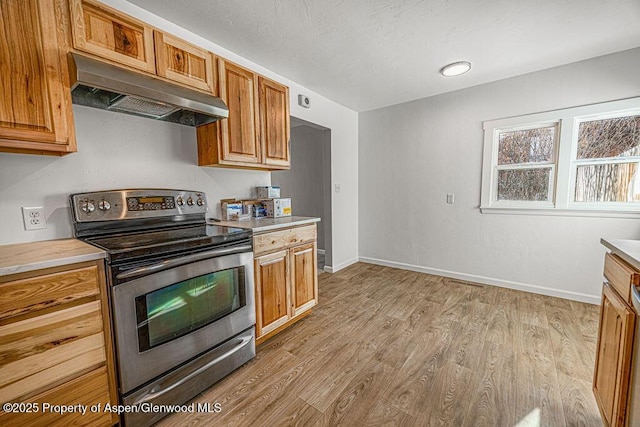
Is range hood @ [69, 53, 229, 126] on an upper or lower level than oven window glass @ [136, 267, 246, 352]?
upper

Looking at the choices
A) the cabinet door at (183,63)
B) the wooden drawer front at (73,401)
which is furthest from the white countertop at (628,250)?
the cabinet door at (183,63)

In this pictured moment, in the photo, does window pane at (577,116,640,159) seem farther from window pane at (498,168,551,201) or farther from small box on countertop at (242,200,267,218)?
small box on countertop at (242,200,267,218)

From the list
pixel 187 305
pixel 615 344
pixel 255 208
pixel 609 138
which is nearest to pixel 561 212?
pixel 609 138

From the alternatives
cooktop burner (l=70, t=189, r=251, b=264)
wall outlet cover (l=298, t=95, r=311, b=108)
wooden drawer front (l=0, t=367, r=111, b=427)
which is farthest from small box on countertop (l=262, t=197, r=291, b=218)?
wooden drawer front (l=0, t=367, r=111, b=427)

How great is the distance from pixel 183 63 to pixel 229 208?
1134 mm

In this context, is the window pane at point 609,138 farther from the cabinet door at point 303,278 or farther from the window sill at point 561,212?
the cabinet door at point 303,278

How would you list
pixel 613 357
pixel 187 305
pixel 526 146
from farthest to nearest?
pixel 526 146
pixel 187 305
pixel 613 357

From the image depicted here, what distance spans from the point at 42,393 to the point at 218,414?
78 cm

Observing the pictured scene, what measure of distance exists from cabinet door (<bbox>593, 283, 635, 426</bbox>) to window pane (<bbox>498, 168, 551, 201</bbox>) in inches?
79.0

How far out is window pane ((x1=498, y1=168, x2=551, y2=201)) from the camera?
9.61 ft

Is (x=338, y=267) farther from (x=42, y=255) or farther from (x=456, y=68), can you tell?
(x=42, y=255)

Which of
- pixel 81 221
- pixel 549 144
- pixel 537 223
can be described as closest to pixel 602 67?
pixel 549 144

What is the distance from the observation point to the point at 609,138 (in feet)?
8.46

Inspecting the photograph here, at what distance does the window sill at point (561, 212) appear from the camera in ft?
8.18
